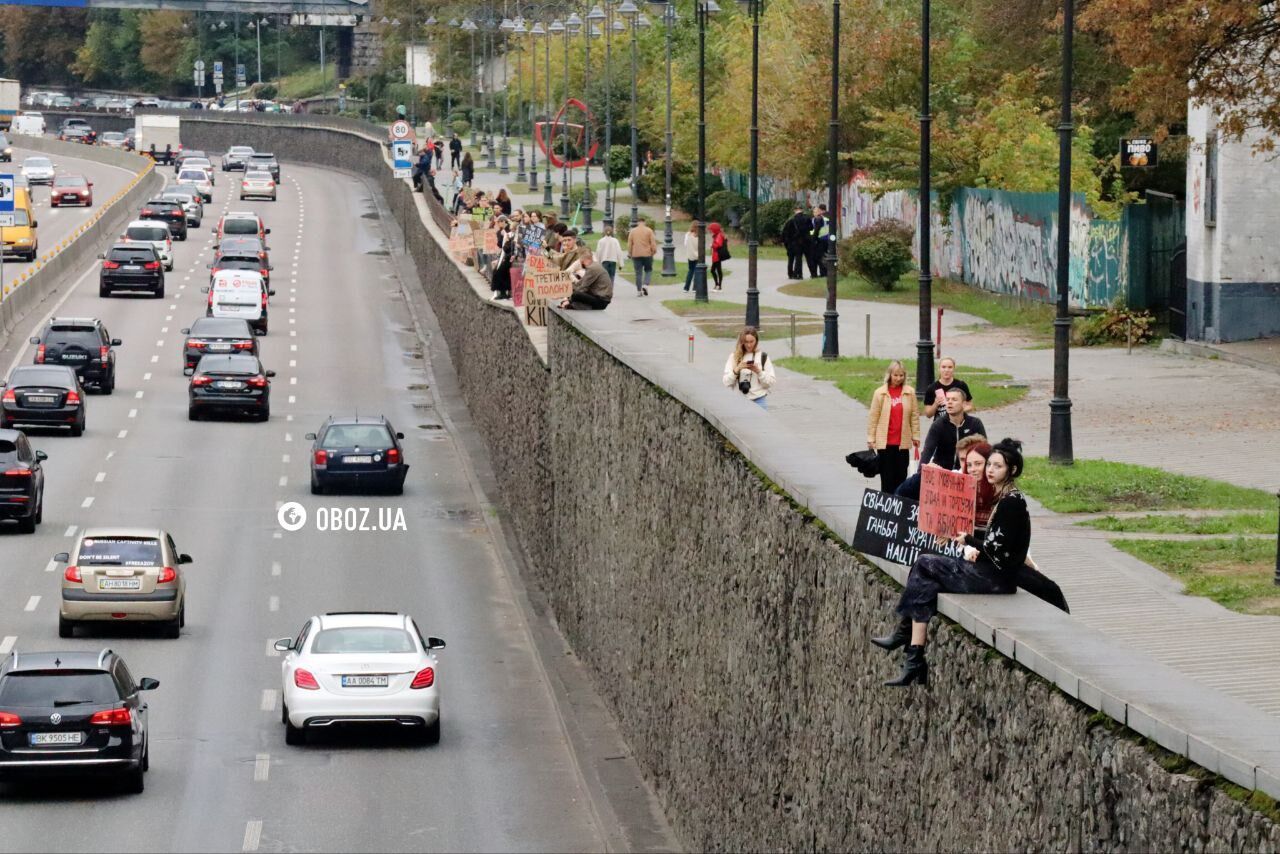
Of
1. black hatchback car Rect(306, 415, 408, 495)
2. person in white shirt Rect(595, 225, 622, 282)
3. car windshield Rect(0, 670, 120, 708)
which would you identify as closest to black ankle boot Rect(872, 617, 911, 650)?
car windshield Rect(0, 670, 120, 708)

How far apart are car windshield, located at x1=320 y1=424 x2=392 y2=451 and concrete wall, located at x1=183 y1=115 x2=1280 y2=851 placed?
6974mm

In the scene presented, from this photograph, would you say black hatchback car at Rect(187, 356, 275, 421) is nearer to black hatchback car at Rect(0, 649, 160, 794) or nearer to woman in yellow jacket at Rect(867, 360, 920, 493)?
black hatchback car at Rect(0, 649, 160, 794)

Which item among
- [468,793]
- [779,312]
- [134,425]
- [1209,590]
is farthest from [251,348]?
[1209,590]

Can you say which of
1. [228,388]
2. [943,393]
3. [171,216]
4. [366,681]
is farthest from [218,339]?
[943,393]

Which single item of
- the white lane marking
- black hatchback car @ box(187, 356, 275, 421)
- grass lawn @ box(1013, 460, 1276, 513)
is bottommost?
the white lane marking

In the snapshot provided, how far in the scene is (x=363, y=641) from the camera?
26656 mm

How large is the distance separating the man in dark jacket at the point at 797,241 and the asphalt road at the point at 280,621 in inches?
377

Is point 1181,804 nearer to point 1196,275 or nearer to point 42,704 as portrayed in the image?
point 42,704

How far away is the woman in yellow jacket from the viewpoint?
64.3 feet

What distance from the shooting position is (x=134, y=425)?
50312 mm

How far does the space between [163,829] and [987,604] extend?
13.6 metres

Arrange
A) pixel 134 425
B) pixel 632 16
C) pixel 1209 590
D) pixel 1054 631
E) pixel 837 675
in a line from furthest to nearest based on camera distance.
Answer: pixel 632 16
pixel 134 425
pixel 1209 590
pixel 837 675
pixel 1054 631

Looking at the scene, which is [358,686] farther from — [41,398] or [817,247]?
[817,247]

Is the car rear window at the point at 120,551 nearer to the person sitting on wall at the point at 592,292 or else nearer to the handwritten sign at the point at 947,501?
the person sitting on wall at the point at 592,292
